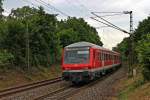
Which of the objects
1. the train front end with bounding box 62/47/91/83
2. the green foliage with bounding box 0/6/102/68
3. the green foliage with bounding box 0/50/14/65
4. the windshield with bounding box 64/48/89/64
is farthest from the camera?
the green foliage with bounding box 0/6/102/68

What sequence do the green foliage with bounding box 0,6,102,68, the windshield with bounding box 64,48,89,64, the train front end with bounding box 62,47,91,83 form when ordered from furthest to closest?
the green foliage with bounding box 0,6,102,68 → the windshield with bounding box 64,48,89,64 → the train front end with bounding box 62,47,91,83

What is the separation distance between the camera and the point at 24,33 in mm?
34375

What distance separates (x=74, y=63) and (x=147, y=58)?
6.94 m

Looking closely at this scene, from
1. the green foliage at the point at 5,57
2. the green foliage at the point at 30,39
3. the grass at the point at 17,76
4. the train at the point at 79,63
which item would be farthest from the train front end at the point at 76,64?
the green foliage at the point at 30,39

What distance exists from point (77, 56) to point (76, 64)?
0.75 meters

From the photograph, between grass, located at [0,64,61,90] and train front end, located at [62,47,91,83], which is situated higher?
train front end, located at [62,47,91,83]

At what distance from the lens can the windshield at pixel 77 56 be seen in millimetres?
26922

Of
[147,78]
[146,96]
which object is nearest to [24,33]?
[147,78]

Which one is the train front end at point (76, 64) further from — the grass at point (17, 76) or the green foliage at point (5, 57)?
the green foliage at point (5, 57)

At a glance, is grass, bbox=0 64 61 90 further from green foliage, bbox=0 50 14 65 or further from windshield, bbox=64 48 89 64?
windshield, bbox=64 48 89 64

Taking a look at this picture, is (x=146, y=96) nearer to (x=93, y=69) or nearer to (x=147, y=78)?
(x=147, y=78)

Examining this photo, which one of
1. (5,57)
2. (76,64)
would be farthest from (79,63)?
(5,57)

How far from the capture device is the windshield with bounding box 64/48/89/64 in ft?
88.3

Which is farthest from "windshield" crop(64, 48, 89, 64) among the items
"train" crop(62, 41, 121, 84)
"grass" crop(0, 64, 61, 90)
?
"grass" crop(0, 64, 61, 90)
